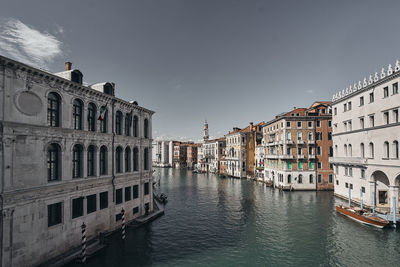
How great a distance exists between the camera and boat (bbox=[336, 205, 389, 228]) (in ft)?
73.0

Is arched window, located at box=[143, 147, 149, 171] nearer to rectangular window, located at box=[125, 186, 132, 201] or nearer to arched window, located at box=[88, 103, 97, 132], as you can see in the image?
rectangular window, located at box=[125, 186, 132, 201]

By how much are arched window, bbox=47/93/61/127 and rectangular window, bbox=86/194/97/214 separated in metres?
6.39

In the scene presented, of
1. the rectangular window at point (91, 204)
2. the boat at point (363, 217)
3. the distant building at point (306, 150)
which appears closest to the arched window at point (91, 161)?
the rectangular window at point (91, 204)

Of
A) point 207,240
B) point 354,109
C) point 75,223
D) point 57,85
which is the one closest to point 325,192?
point 354,109

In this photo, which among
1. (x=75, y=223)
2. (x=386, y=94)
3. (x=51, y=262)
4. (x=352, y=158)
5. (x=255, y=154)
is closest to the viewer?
(x=51, y=262)

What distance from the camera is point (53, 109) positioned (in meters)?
16.0

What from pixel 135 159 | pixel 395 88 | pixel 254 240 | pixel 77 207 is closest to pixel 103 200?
pixel 77 207

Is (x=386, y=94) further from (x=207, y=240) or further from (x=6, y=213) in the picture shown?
(x=6, y=213)

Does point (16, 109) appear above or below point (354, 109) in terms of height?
below

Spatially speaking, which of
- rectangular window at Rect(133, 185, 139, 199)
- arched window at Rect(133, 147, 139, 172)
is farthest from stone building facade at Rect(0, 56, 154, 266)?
arched window at Rect(133, 147, 139, 172)

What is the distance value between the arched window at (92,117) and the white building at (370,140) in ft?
93.9

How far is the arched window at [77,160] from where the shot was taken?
17609 mm

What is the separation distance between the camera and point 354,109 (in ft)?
107

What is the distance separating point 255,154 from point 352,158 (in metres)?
35.3
